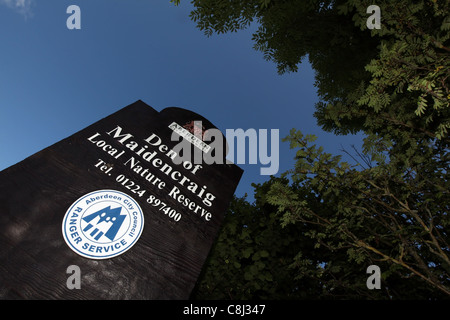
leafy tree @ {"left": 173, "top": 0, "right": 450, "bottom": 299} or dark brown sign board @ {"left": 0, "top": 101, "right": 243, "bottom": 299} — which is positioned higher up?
leafy tree @ {"left": 173, "top": 0, "right": 450, "bottom": 299}

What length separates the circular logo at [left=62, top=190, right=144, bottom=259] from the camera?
1.80 m

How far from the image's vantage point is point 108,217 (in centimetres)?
197

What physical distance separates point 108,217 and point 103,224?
0.22ft

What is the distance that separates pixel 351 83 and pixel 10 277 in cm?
488

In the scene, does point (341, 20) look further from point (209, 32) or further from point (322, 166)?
point (322, 166)

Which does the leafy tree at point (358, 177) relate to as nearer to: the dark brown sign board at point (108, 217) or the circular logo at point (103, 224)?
the dark brown sign board at point (108, 217)

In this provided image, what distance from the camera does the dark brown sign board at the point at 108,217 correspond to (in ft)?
5.47

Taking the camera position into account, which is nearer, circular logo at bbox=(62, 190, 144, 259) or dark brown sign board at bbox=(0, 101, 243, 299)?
dark brown sign board at bbox=(0, 101, 243, 299)

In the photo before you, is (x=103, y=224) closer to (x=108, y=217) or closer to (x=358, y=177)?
(x=108, y=217)

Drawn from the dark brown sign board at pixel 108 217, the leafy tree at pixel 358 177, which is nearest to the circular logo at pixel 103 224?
the dark brown sign board at pixel 108 217

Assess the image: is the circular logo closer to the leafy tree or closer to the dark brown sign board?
the dark brown sign board

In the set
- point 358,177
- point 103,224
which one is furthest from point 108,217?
point 358,177

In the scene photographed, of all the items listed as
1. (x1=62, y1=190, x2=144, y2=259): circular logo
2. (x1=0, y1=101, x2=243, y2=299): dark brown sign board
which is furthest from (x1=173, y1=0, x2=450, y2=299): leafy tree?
(x1=62, y1=190, x2=144, y2=259): circular logo
